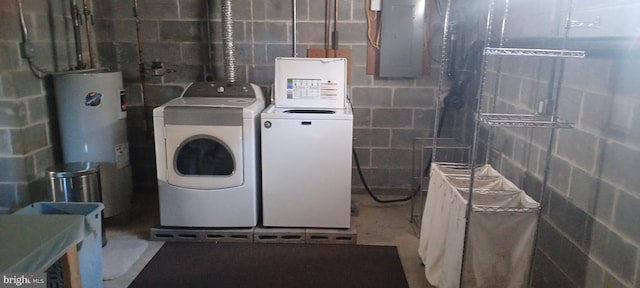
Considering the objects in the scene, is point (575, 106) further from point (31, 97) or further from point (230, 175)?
point (31, 97)

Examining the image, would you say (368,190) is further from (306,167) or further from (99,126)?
(99,126)

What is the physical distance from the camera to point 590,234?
6.07ft

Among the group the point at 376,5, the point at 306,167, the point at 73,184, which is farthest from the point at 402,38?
the point at 73,184

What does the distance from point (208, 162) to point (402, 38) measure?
69.2 inches

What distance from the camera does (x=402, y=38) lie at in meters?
3.42

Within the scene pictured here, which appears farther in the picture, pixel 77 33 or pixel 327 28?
pixel 327 28

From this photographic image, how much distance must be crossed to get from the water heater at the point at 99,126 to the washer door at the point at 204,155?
1.94ft

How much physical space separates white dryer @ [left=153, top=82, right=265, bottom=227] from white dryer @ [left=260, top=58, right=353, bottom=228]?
0.10 meters

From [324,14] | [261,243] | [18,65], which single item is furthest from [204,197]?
[324,14]

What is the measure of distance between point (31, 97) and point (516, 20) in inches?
118

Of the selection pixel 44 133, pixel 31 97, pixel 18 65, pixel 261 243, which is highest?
pixel 18 65

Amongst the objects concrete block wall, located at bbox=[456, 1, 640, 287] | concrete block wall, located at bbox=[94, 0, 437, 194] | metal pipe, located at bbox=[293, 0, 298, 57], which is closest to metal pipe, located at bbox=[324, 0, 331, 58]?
concrete block wall, located at bbox=[94, 0, 437, 194]

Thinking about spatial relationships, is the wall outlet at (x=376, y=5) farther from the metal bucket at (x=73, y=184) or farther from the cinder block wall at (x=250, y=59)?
the metal bucket at (x=73, y=184)

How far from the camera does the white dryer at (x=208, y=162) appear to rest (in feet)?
8.72
